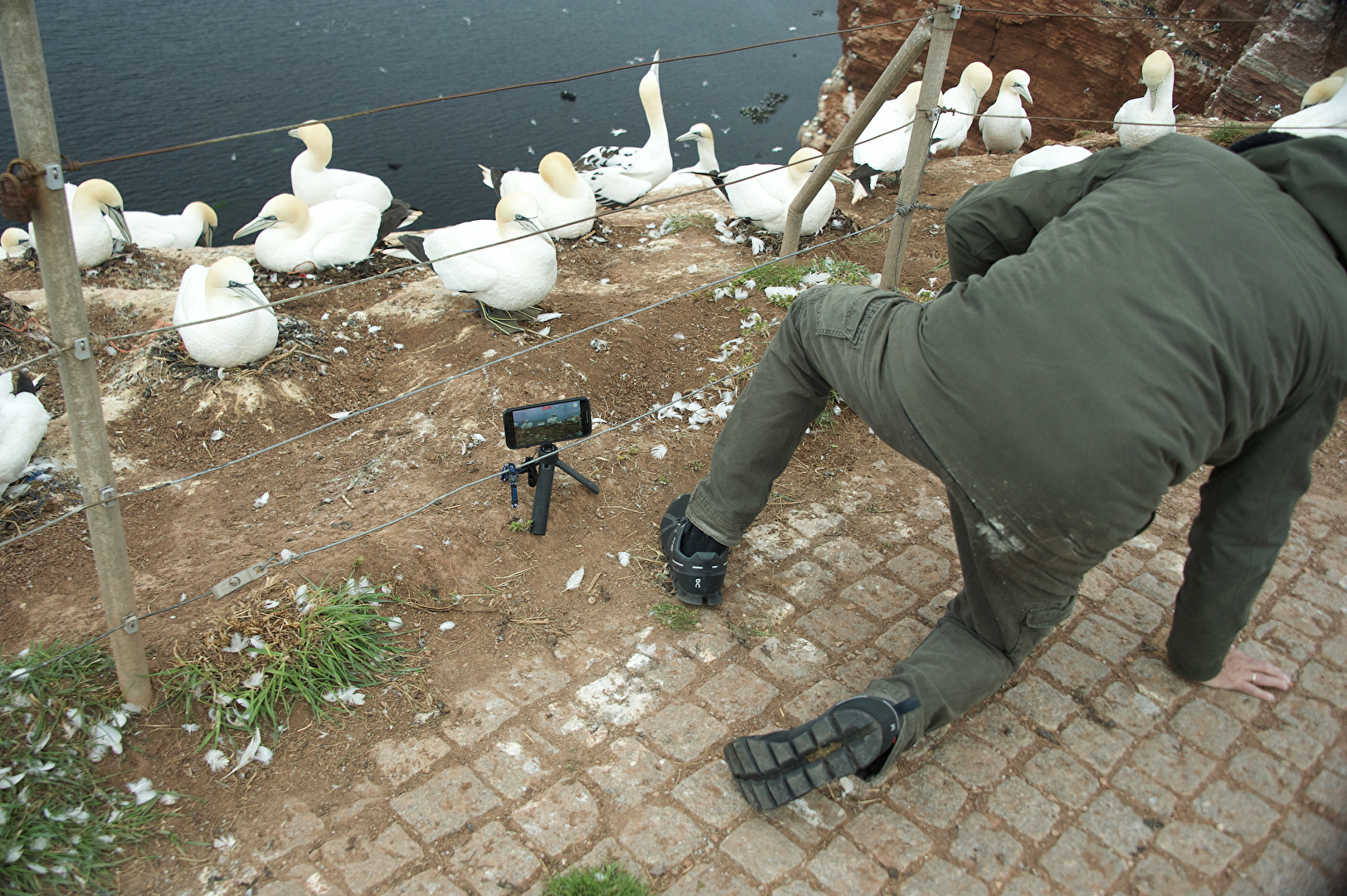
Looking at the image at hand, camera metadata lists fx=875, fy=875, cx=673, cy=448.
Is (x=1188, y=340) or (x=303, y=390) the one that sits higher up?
(x=1188, y=340)

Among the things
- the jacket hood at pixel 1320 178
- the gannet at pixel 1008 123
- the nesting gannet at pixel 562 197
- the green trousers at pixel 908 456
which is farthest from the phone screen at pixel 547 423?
the gannet at pixel 1008 123

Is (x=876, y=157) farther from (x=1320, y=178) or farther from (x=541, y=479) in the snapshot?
(x=1320, y=178)

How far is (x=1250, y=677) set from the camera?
9.59 ft

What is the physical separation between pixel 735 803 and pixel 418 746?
95 centimetres

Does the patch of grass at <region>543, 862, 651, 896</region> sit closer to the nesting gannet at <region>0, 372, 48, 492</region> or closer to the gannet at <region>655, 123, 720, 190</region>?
the nesting gannet at <region>0, 372, 48, 492</region>

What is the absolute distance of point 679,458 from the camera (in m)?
3.95

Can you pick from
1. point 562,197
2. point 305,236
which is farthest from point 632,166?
point 305,236

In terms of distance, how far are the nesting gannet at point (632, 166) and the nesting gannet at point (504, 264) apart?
2405 millimetres

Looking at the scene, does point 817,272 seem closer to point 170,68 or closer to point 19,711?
point 19,711

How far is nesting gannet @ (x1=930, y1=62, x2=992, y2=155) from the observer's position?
848cm

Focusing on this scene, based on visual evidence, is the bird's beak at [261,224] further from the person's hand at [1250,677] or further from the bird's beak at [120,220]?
the person's hand at [1250,677]

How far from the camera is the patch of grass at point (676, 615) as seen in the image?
308 centimetres

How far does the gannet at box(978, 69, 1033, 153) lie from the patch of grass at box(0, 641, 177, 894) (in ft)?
29.6

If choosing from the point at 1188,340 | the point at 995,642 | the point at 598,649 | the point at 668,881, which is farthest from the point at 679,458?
the point at 1188,340
